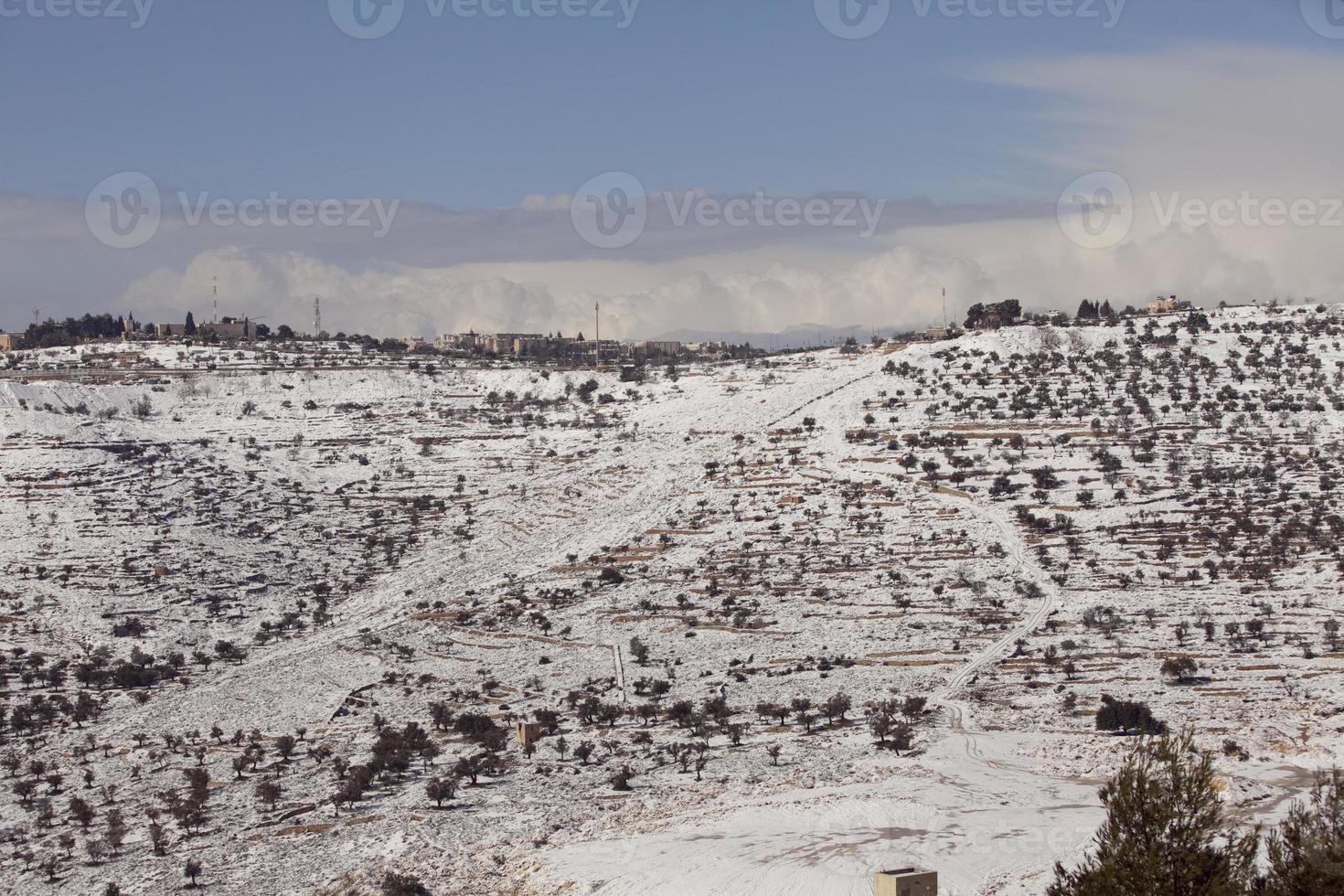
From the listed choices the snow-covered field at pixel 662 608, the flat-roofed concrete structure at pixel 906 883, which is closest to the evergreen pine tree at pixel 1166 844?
the flat-roofed concrete structure at pixel 906 883

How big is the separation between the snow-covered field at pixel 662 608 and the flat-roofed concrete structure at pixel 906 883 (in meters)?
1.80

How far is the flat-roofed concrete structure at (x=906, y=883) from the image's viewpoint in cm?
2100

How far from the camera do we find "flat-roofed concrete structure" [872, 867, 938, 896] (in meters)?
21.0

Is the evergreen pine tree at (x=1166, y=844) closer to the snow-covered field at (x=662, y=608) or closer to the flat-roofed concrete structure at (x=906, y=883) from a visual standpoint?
the flat-roofed concrete structure at (x=906, y=883)

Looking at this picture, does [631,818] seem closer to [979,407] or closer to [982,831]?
[982,831]

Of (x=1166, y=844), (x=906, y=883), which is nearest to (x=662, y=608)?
(x=906, y=883)

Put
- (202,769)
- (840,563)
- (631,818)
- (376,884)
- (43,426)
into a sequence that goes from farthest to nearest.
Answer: (43,426) < (840,563) < (202,769) < (631,818) < (376,884)

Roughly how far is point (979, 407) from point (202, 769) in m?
47.4

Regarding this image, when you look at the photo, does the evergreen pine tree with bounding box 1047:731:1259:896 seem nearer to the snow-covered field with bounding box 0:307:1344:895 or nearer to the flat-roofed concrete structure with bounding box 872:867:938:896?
the flat-roofed concrete structure with bounding box 872:867:938:896

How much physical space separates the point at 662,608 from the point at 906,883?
1057 inches

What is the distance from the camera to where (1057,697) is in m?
35.8

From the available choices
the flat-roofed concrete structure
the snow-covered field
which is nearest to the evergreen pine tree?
the flat-roofed concrete structure

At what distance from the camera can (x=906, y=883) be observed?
2111 centimetres

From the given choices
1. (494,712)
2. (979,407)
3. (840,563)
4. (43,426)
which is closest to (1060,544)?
(840,563)
